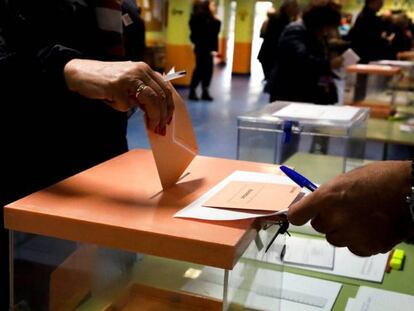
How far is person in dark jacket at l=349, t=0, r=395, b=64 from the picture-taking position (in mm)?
5008

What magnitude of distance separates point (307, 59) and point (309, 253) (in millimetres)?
2150

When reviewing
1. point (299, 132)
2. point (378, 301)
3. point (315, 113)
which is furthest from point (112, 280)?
point (315, 113)

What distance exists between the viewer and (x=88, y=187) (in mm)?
902

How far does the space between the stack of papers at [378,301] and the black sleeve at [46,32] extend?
768 millimetres

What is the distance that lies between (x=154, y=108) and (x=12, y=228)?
28 centimetres

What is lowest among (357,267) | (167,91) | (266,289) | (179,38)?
(357,267)

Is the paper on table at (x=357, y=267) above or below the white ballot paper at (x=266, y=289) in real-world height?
below

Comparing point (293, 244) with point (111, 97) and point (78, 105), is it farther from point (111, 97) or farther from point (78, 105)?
point (111, 97)

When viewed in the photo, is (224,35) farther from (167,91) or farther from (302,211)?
(302,211)

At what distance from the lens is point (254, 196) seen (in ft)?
2.83

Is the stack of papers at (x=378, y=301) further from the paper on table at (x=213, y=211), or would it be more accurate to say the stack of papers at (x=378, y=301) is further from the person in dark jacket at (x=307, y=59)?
the person in dark jacket at (x=307, y=59)

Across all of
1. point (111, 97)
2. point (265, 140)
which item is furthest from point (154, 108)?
point (265, 140)

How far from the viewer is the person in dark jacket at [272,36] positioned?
470cm

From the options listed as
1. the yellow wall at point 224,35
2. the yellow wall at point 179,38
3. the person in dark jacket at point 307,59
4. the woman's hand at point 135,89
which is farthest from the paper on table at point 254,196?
the yellow wall at point 224,35
